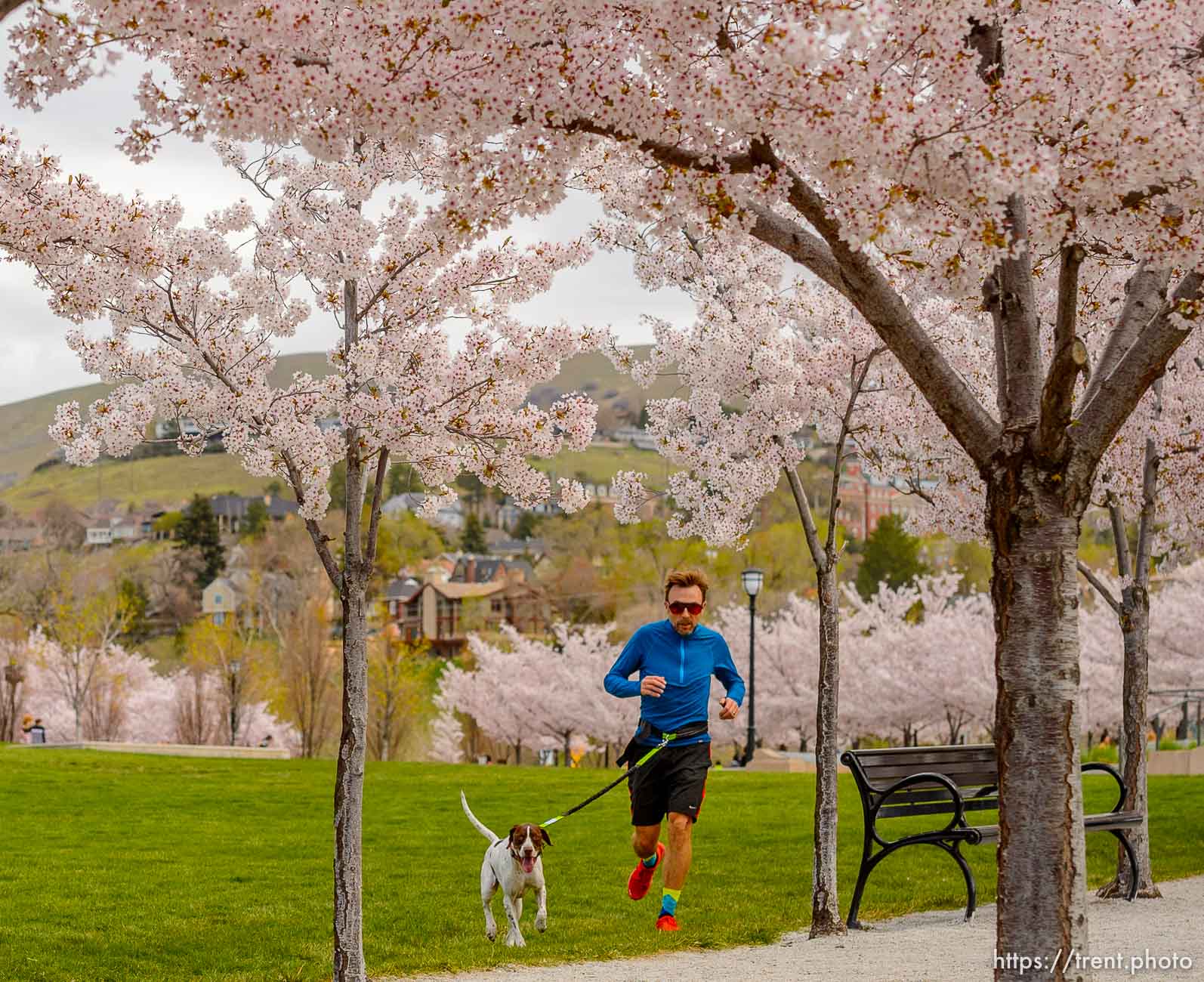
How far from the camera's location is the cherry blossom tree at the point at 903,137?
528 centimetres

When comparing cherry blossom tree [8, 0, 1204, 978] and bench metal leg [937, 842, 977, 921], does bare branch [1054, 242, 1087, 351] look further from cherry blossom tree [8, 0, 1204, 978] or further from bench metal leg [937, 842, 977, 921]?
bench metal leg [937, 842, 977, 921]

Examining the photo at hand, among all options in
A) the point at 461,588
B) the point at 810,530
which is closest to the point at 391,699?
the point at 810,530

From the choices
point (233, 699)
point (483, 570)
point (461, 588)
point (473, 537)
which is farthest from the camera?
point (473, 537)

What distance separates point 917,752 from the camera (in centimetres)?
1091

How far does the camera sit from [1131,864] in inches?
442

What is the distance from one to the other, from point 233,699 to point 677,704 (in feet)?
132

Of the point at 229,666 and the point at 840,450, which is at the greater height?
the point at 840,450

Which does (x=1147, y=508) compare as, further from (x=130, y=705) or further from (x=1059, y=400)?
(x=130, y=705)

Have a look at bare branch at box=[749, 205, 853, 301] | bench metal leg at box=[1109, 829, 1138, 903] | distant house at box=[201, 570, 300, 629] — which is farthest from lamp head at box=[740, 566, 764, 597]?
distant house at box=[201, 570, 300, 629]

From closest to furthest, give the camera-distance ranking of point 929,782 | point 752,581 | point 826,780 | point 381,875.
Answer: point 826,780 < point 929,782 < point 381,875 < point 752,581

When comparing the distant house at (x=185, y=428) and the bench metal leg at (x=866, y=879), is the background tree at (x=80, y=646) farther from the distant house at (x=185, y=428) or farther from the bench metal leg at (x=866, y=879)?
the bench metal leg at (x=866, y=879)

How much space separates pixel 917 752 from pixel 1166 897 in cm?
245

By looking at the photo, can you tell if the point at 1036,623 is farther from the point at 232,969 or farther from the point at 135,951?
the point at 135,951

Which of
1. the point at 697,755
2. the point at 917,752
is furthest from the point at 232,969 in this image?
the point at 917,752
